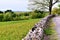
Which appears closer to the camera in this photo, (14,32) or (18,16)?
(14,32)

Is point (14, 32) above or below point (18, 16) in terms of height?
above

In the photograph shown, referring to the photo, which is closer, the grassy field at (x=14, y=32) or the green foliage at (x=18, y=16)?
the grassy field at (x=14, y=32)

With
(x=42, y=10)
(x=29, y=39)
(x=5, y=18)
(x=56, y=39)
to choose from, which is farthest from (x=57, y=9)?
(x=29, y=39)

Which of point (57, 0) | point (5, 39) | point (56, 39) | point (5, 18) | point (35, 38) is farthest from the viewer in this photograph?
point (57, 0)

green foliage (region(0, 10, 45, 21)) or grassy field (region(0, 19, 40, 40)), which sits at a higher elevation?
grassy field (region(0, 19, 40, 40))

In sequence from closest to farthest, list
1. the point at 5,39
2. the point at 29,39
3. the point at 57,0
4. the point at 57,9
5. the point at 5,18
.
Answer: the point at 29,39, the point at 5,39, the point at 5,18, the point at 57,0, the point at 57,9

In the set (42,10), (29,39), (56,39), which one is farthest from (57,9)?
(29,39)

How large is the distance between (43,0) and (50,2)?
111 inches

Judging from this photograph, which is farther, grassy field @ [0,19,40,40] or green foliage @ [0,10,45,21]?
green foliage @ [0,10,45,21]

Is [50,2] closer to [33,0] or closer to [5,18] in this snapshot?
[33,0]

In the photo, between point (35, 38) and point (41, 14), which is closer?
point (35, 38)

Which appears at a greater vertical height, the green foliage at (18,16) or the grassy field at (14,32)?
the grassy field at (14,32)

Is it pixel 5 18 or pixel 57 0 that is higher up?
pixel 57 0

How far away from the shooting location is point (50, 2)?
194 feet
